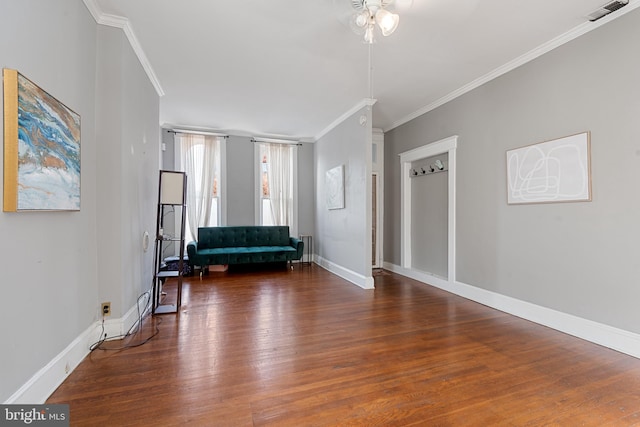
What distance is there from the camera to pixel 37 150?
1.60m

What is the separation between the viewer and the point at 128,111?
262cm

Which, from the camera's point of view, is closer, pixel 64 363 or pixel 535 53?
pixel 64 363

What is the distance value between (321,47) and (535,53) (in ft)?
7.46

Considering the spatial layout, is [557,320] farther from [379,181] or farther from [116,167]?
[116,167]

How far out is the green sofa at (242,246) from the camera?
5148 mm

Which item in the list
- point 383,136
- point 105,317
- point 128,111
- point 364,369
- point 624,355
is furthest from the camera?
point 383,136

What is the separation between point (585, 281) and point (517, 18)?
8.08 feet

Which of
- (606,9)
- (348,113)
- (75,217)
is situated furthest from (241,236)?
(606,9)

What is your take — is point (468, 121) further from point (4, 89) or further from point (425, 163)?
point (4, 89)

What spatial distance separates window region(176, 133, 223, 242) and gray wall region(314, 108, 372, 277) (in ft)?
7.47

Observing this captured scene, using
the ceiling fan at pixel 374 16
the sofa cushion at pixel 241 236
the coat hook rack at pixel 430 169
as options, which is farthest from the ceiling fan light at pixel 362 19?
the sofa cushion at pixel 241 236

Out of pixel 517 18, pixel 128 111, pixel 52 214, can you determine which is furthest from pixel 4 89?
pixel 517 18

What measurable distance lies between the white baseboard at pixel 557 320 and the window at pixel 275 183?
370cm

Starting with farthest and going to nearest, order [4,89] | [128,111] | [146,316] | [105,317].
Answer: [146,316] < [128,111] < [105,317] < [4,89]
